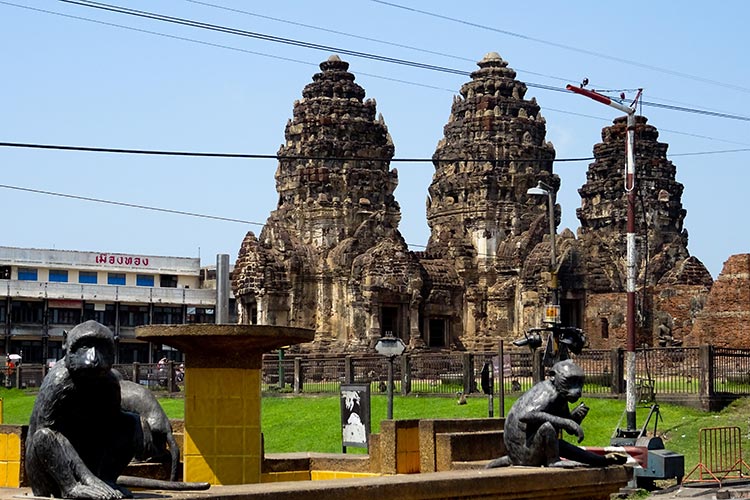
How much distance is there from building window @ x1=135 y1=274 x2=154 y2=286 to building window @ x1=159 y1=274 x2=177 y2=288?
1.99 ft

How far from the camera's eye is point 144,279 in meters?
86.8

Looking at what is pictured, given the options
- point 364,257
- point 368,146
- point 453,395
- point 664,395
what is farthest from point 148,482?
point 368,146

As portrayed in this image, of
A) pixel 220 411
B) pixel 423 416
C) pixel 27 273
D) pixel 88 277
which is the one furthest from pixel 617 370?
pixel 88 277

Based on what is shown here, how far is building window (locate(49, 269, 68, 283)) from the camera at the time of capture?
8194cm

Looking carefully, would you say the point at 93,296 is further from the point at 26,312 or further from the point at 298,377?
the point at 298,377

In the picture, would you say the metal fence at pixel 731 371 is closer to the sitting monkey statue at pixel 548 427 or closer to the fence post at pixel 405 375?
the fence post at pixel 405 375

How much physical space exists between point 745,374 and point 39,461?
2697cm

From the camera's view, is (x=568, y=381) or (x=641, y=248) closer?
(x=568, y=381)

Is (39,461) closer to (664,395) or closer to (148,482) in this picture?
(148,482)

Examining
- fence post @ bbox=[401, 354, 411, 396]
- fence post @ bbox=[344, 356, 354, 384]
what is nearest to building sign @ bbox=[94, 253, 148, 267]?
fence post @ bbox=[344, 356, 354, 384]

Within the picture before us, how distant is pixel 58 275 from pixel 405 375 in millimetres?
48761

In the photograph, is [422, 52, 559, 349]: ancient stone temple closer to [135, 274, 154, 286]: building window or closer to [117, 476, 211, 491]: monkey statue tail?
[135, 274, 154, 286]: building window

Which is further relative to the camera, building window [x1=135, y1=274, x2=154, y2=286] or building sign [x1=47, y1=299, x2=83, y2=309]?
building window [x1=135, y1=274, x2=154, y2=286]

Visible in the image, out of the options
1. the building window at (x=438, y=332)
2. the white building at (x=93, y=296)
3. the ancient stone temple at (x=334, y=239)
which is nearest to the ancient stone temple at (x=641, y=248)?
the building window at (x=438, y=332)
